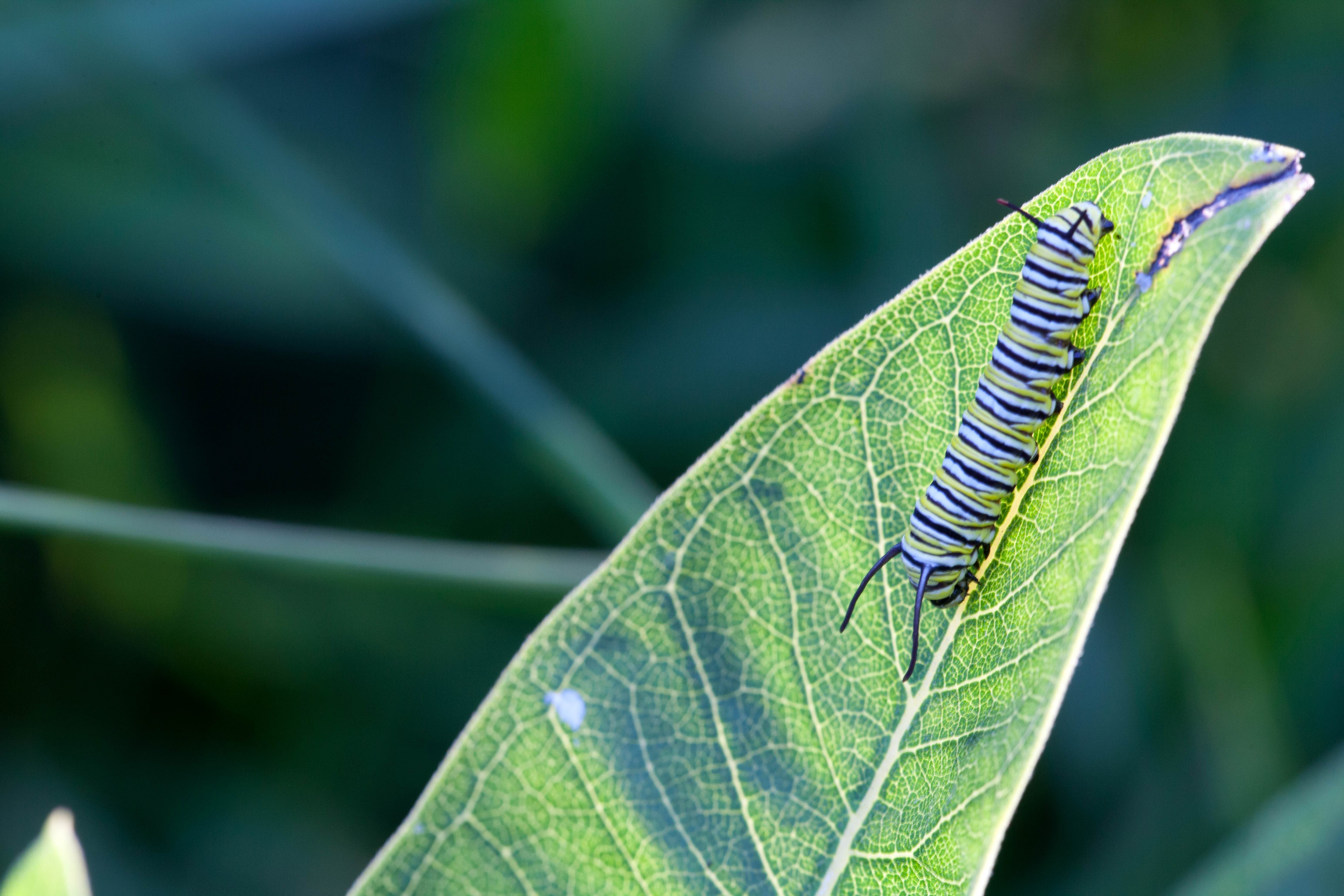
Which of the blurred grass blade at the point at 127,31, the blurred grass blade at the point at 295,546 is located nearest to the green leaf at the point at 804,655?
the blurred grass blade at the point at 295,546

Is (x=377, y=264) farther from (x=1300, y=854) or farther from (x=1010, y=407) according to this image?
(x=1300, y=854)

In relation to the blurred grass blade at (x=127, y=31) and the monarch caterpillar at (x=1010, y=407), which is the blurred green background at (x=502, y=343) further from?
the monarch caterpillar at (x=1010, y=407)

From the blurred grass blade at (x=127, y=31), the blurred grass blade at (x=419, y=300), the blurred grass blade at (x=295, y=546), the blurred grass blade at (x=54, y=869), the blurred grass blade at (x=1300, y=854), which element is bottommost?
the blurred grass blade at (x=54, y=869)

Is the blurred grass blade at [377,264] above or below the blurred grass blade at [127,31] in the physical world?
below

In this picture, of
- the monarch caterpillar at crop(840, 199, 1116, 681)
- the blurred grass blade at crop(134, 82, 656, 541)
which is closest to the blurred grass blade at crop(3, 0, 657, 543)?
the blurred grass blade at crop(134, 82, 656, 541)

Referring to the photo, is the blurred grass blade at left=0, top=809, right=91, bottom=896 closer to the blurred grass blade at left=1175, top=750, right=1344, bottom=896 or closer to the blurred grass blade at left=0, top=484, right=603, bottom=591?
the blurred grass blade at left=0, top=484, right=603, bottom=591

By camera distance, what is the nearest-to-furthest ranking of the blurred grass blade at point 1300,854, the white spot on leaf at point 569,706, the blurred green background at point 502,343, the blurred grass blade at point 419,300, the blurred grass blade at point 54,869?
1. the blurred grass blade at point 54,869
2. the white spot on leaf at point 569,706
3. the blurred grass blade at point 1300,854
4. the blurred grass blade at point 419,300
5. the blurred green background at point 502,343
